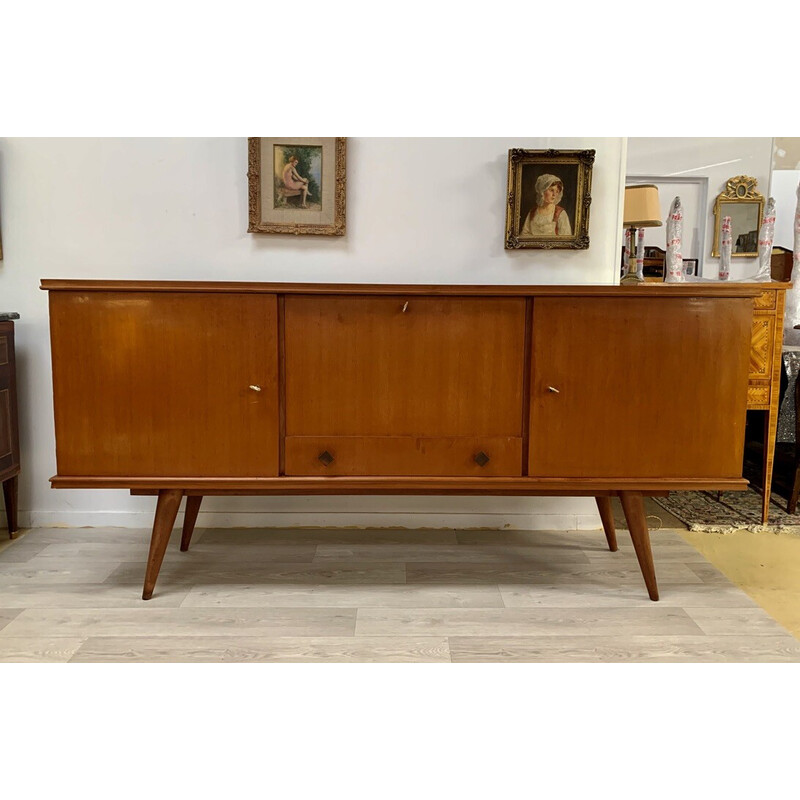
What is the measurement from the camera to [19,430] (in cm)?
254

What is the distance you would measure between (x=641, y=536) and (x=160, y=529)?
1.44 m

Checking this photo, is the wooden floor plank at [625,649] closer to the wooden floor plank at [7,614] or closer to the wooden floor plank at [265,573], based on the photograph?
the wooden floor plank at [265,573]

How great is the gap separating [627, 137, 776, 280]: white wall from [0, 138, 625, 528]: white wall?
3543 millimetres

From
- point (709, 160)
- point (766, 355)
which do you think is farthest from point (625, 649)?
point (709, 160)

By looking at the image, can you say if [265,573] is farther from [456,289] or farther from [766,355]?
[766,355]

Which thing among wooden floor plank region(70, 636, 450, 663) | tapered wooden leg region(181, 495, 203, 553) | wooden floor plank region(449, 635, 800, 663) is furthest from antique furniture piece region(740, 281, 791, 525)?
tapered wooden leg region(181, 495, 203, 553)

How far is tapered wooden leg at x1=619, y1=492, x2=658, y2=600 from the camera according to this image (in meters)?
1.97

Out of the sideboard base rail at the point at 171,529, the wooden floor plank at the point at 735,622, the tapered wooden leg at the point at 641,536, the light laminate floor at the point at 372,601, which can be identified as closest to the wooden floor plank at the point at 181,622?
the light laminate floor at the point at 372,601

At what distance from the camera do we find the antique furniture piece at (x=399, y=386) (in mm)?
1840

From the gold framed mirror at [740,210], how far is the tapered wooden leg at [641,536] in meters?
4.57

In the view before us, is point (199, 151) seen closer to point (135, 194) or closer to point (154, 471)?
point (135, 194)

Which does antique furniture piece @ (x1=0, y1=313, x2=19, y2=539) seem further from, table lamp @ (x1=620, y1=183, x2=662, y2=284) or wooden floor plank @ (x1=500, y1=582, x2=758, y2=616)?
table lamp @ (x1=620, y1=183, x2=662, y2=284)

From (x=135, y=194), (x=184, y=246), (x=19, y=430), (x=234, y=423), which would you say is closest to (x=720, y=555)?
(x=234, y=423)

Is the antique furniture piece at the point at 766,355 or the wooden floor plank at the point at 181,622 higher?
the antique furniture piece at the point at 766,355
